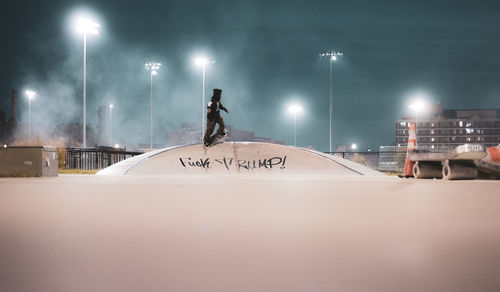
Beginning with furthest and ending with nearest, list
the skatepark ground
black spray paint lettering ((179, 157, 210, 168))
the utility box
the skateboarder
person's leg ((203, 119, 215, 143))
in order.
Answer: black spray paint lettering ((179, 157, 210, 168))
person's leg ((203, 119, 215, 143))
the skateboarder
the utility box
the skatepark ground

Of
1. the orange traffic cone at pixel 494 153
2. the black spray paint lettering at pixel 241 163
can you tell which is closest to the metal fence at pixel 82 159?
the black spray paint lettering at pixel 241 163

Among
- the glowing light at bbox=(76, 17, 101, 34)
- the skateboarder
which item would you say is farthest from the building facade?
the skateboarder

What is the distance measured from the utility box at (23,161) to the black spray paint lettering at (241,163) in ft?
18.5

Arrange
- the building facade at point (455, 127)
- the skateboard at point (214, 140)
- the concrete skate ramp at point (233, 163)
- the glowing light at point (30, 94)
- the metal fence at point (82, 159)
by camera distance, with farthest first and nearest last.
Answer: the building facade at point (455, 127) → the glowing light at point (30, 94) → the metal fence at point (82, 159) → the skateboard at point (214, 140) → the concrete skate ramp at point (233, 163)

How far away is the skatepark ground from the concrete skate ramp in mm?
11313

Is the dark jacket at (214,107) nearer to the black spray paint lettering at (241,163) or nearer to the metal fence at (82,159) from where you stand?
the black spray paint lettering at (241,163)

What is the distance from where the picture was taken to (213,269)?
12.4ft

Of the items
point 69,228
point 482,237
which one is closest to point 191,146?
point 69,228

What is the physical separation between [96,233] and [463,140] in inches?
6017

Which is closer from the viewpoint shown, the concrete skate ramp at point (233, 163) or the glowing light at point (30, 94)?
the concrete skate ramp at point (233, 163)

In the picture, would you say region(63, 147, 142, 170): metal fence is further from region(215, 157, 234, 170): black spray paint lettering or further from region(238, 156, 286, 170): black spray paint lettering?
region(238, 156, 286, 170): black spray paint lettering

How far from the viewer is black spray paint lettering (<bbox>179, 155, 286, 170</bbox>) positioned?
20.0 m

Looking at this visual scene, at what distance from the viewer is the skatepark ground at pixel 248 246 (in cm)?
344

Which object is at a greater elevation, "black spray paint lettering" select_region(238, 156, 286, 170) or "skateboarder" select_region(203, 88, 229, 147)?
"skateboarder" select_region(203, 88, 229, 147)
